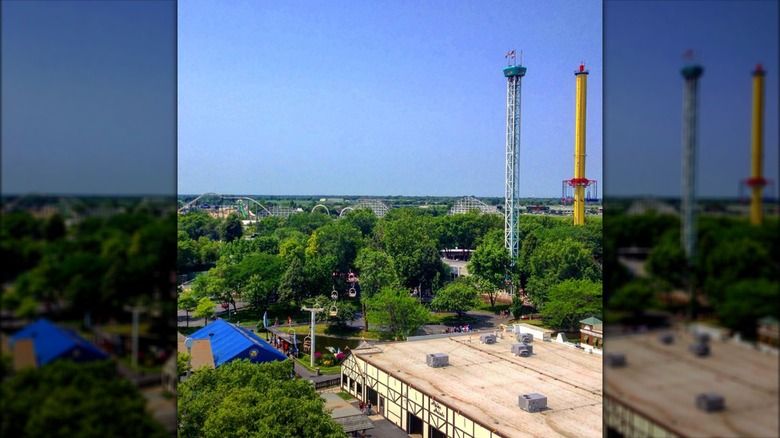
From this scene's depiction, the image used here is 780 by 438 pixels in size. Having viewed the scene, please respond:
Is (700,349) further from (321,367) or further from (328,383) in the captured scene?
(321,367)

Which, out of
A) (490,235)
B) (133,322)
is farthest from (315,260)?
(133,322)

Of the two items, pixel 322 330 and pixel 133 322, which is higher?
pixel 133 322

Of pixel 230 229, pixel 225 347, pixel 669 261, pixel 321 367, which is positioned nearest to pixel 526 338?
pixel 321 367

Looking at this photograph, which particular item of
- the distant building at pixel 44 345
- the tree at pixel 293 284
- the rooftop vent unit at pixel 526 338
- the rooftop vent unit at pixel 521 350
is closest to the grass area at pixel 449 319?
the tree at pixel 293 284

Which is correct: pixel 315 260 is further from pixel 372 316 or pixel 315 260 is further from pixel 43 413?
pixel 43 413

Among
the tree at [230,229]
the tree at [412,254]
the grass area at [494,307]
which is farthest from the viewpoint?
the tree at [230,229]

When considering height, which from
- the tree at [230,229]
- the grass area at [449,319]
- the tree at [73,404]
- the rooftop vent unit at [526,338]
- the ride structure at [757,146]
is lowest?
the grass area at [449,319]

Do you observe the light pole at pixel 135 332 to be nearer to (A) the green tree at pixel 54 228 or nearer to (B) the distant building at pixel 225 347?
(A) the green tree at pixel 54 228
